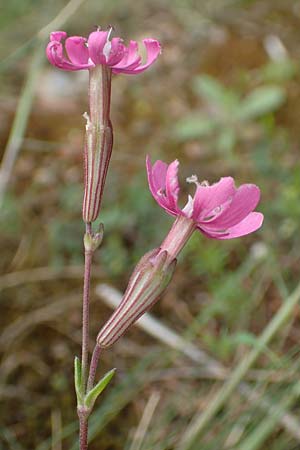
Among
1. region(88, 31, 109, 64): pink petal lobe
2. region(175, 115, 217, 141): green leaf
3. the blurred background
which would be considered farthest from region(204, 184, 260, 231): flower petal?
region(175, 115, 217, 141): green leaf

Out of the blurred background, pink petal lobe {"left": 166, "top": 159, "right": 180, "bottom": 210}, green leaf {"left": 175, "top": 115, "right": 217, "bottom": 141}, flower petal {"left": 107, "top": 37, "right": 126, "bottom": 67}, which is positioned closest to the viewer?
pink petal lobe {"left": 166, "top": 159, "right": 180, "bottom": 210}

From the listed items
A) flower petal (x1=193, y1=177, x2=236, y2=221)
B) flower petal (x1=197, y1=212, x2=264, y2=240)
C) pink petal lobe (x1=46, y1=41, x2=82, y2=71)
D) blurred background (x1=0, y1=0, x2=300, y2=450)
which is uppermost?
pink petal lobe (x1=46, y1=41, x2=82, y2=71)

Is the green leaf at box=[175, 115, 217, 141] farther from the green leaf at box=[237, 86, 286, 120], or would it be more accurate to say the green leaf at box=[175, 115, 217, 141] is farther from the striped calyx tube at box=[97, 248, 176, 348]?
the striped calyx tube at box=[97, 248, 176, 348]

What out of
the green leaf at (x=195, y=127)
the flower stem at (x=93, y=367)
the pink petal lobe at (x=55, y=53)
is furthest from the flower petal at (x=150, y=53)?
the green leaf at (x=195, y=127)

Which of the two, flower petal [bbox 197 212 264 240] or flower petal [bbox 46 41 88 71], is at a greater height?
flower petal [bbox 46 41 88 71]

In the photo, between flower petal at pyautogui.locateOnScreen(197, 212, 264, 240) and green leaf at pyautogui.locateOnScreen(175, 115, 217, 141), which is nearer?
flower petal at pyautogui.locateOnScreen(197, 212, 264, 240)

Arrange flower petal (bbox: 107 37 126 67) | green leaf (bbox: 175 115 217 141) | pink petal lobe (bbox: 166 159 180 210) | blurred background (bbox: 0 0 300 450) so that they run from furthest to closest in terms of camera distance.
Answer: green leaf (bbox: 175 115 217 141), blurred background (bbox: 0 0 300 450), flower petal (bbox: 107 37 126 67), pink petal lobe (bbox: 166 159 180 210)

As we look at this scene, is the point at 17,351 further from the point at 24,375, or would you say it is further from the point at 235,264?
the point at 235,264
